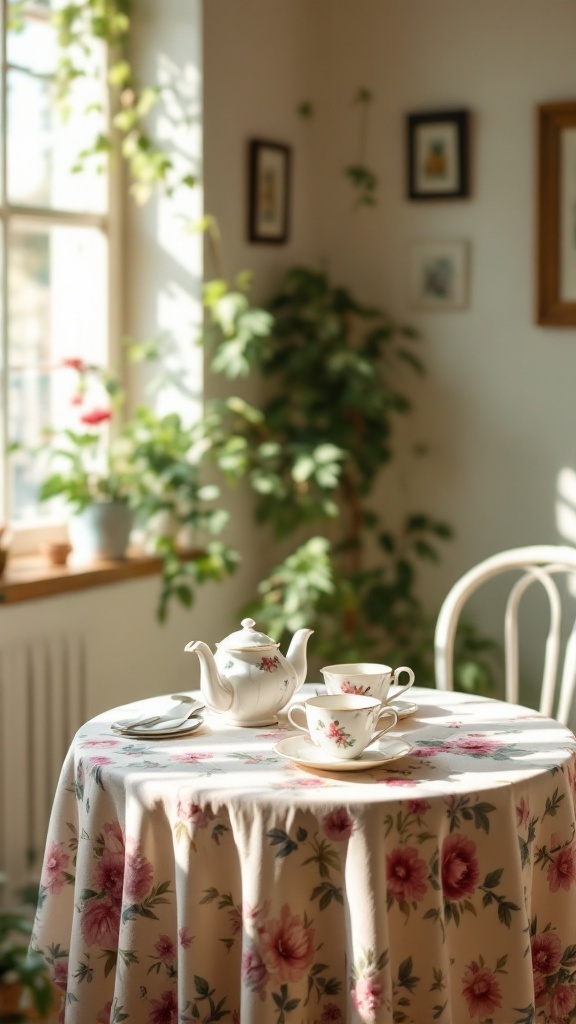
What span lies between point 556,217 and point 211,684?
2.05m

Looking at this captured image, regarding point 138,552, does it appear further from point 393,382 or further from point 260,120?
point 260,120

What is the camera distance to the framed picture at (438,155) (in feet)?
11.7

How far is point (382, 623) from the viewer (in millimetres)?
3639

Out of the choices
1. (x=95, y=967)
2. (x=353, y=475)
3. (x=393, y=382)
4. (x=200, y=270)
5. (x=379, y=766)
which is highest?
(x=200, y=270)

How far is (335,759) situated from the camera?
1.74 m

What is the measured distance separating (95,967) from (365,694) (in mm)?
560

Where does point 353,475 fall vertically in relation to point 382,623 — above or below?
above

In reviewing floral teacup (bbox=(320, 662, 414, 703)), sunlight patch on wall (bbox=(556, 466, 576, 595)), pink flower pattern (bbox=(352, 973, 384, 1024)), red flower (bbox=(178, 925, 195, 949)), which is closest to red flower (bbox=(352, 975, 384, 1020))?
pink flower pattern (bbox=(352, 973, 384, 1024))

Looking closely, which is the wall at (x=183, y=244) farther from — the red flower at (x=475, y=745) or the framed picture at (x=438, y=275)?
the red flower at (x=475, y=745)

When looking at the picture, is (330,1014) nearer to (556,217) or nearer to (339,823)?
(339,823)

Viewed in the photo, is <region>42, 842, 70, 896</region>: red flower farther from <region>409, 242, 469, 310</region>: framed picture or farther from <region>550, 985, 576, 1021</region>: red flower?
<region>409, 242, 469, 310</region>: framed picture

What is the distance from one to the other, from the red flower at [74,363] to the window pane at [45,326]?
0.06 feet

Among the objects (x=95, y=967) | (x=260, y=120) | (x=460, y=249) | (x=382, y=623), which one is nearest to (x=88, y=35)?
(x=260, y=120)

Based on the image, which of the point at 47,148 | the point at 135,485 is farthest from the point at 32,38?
the point at 135,485
